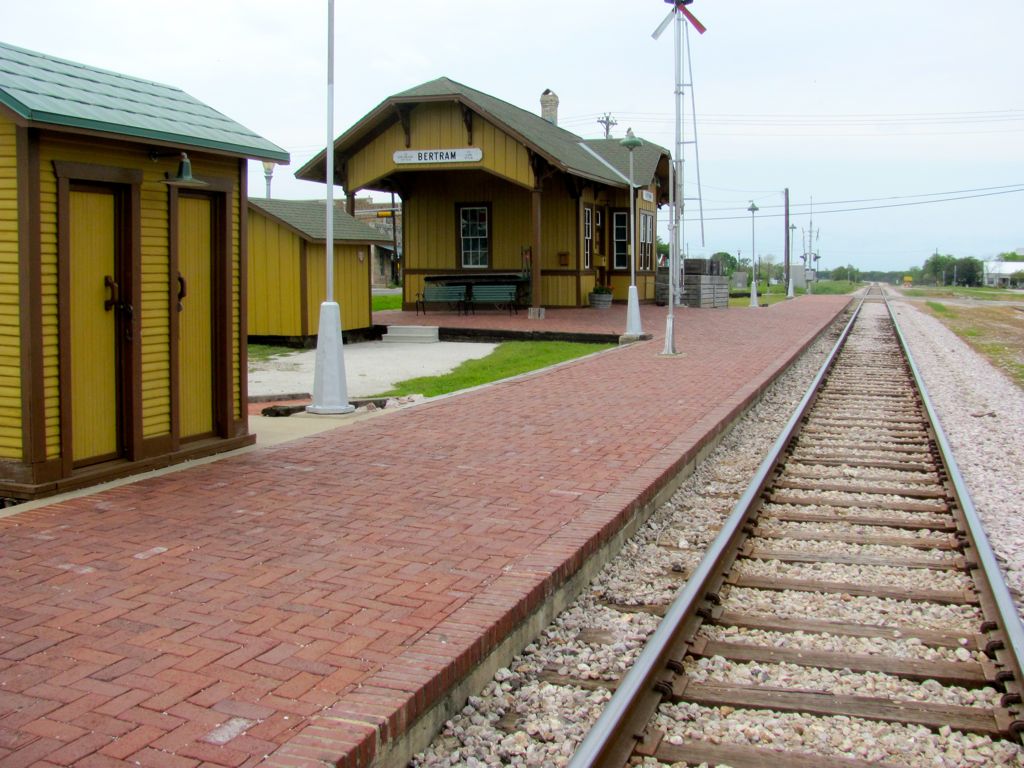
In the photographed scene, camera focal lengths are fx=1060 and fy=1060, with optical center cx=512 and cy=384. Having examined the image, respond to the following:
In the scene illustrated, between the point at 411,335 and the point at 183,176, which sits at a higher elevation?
the point at 183,176

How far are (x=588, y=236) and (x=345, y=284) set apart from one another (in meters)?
9.55

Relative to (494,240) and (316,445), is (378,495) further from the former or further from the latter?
(494,240)

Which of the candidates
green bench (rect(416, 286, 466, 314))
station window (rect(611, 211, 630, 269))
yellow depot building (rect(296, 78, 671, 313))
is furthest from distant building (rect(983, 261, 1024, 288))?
green bench (rect(416, 286, 466, 314))

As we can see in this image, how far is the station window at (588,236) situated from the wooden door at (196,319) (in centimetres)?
1988

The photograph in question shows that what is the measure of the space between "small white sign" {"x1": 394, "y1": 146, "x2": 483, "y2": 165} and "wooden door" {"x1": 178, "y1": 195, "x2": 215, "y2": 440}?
16384mm

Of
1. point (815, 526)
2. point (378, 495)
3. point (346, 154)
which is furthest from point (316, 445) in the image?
point (346, 154)

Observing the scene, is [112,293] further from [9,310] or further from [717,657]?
[717,657]

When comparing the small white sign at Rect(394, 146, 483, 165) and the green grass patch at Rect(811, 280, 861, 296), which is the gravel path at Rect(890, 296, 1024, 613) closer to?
the small white sign at Rect(394, 146, 483, 165)

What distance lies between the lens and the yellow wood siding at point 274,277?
1891 cm

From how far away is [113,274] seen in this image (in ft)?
23.7

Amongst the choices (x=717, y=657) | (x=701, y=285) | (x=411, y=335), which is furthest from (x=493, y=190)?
(x=717, y=657)

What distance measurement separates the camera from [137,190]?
725 centimetres

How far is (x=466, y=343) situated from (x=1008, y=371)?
9806 mm

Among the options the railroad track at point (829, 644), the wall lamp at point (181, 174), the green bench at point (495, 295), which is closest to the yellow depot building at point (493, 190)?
the green bench at point (495, 295)
